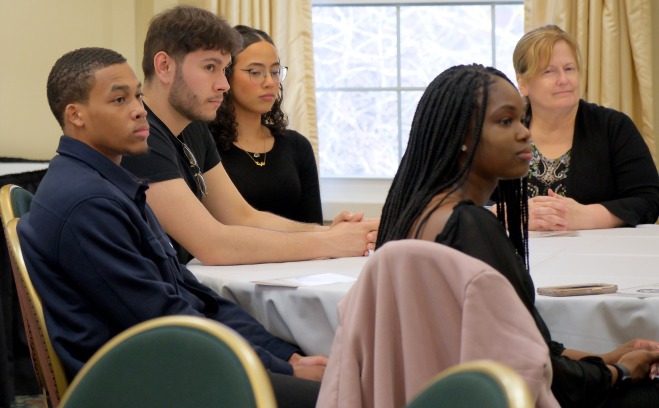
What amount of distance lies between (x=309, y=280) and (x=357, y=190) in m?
2.75

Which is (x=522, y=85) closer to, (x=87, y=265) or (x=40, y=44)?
(x=87, y=265)

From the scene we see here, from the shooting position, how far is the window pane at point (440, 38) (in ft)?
15.8

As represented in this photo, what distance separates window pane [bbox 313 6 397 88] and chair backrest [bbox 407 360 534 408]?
404 centimetres

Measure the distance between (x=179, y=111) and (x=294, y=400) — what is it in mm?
1069

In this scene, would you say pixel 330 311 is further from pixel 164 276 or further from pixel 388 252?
pixel 388 252

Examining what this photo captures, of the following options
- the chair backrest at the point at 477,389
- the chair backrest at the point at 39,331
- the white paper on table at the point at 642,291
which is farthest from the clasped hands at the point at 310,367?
the chair backrest at the point at 477,389

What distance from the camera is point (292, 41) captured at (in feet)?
15.3

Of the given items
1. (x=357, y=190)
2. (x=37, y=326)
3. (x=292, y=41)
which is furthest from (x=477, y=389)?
(x=357, y=190)

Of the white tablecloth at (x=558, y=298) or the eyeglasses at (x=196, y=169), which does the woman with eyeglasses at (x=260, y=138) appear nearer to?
the eyeglasses at (x=196, y=169)

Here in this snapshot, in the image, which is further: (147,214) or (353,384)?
(147,214)

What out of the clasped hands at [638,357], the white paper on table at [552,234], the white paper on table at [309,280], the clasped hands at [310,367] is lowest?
the clasped hands at [310,367]

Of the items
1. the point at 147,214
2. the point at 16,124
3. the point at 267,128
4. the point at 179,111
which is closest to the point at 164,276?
the point at 147,214

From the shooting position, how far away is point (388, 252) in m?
1.34

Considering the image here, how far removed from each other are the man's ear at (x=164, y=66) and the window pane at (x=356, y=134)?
89.4 inches
